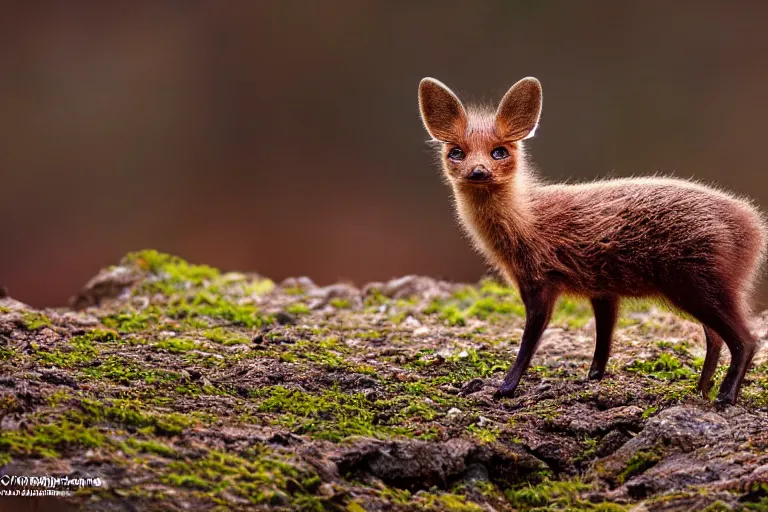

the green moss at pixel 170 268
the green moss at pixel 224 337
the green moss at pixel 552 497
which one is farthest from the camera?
the green moss at pixel 170 268

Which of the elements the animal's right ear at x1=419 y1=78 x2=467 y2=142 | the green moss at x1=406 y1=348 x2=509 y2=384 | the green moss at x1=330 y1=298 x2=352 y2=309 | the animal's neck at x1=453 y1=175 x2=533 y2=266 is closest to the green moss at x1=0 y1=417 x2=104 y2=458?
the green moss at x1=406 y1=348 x2=509 y2=384

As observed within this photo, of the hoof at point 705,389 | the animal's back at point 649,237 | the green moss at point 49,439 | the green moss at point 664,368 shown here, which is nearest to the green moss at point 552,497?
the hoof at point 705,389

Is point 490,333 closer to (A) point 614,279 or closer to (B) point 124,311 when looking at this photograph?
(A) point 614,279

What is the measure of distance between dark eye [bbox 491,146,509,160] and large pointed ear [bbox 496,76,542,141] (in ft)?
0.27

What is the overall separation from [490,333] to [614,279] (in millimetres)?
1606

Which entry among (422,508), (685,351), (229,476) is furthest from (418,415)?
(685,351)

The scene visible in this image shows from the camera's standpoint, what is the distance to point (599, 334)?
5090mm

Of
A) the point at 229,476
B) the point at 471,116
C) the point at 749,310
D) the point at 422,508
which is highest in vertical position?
the point at 471,116

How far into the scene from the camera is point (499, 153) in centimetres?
512

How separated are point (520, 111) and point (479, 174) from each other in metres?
0.58

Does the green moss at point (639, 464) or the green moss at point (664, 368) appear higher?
the green moss at point (664, 368)

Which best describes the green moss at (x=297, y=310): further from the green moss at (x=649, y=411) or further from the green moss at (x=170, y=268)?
the green moss at (x=649, y=411)

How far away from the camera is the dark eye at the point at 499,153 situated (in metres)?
5.11

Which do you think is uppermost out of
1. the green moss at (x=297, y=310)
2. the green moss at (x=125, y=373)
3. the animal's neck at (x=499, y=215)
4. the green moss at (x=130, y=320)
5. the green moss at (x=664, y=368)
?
the animal's neck at (x=499, y=215)
